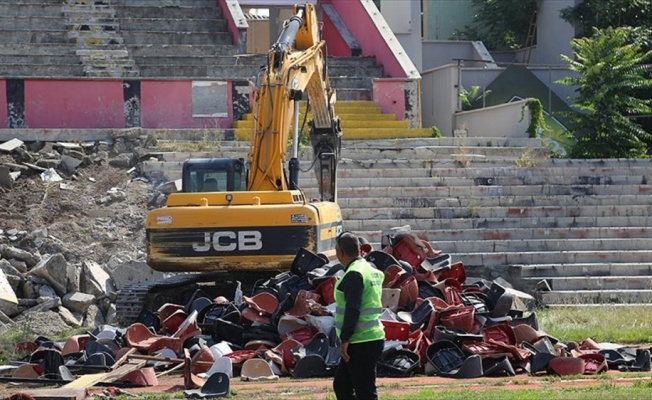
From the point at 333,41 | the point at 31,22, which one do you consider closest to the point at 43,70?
the point at 31,22

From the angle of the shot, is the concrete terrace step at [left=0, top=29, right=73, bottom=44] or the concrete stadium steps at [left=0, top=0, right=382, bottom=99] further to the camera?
the concrete terrace step at [left=0, top=29, right=73, bottom=44]

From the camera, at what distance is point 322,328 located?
1541cm

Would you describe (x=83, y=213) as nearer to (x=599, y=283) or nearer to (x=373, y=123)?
(x=373, y=123)

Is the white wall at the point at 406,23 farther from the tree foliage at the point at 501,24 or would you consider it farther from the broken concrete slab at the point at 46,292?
the broken concrete slab at the point at 46,292

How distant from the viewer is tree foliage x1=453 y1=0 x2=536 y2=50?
41781mm

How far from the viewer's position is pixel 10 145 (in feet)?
85.0

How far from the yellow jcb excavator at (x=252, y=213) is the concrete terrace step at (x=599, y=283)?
4.35 meters

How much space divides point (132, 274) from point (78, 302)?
1.22 meters

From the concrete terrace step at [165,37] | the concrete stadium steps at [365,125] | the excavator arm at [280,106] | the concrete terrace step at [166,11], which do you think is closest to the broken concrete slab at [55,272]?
the excavator arm at [280,106]

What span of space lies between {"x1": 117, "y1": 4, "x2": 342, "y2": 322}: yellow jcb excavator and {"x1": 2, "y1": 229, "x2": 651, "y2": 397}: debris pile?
114 cm

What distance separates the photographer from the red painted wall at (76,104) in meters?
28.8

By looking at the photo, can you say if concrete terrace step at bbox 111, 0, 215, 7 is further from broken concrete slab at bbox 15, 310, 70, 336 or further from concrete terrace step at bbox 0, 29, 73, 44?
broken concrete slab at bbox 15, 310, 70, 336

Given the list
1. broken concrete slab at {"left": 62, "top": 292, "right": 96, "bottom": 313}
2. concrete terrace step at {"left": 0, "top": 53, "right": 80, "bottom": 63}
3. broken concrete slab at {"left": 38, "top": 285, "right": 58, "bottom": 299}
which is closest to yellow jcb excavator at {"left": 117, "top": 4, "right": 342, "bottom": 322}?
broken concrete slab at {"left": 62, "top": 292, "right": 96, "bottom": 313}

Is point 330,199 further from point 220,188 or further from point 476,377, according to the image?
point 476,377
